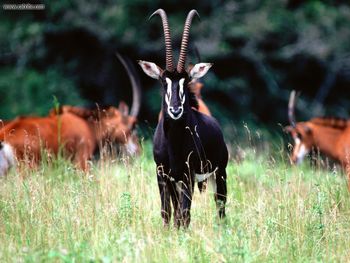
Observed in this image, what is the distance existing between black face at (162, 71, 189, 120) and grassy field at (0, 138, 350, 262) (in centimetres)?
70

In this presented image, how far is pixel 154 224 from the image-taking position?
19.4ft

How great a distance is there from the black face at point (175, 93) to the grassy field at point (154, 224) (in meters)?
0.70

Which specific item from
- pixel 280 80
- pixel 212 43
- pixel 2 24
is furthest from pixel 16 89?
pixel 280 80

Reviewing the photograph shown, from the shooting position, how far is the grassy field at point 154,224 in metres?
4.81

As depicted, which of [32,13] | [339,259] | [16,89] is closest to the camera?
[339,259]

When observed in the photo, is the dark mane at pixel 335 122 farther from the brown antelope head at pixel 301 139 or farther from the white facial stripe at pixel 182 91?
the white facial stripe at pixel 182 91

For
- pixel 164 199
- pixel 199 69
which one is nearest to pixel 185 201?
pixel 164 199

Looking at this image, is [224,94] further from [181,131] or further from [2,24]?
[181,131]

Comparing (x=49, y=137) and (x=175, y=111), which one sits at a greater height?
(x=175, y=111)

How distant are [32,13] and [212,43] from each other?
427cm

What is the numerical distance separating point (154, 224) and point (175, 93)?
1.01 m

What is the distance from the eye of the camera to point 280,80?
1828cm

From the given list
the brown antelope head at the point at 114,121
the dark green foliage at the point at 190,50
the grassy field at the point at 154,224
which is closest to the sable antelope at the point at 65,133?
the brown antelope head at the point at 114,121

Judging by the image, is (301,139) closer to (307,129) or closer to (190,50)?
(307,129)
